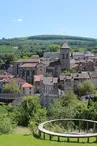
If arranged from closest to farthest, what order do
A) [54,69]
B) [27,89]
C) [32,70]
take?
[27,89]
[54,69]
[32,70]

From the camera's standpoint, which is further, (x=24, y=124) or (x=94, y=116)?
(x=24, y=124)

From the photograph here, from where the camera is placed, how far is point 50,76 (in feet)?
247

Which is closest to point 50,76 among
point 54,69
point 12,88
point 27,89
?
point 54,69

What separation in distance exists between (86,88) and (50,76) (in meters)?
17.5

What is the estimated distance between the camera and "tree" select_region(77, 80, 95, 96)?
194 feet

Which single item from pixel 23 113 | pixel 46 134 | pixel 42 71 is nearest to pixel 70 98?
pixel 23 113

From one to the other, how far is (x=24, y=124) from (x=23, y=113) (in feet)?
4.26

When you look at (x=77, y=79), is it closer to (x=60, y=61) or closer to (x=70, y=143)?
(x=60, y=61)

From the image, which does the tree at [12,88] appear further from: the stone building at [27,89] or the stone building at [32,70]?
the stone building at [32,70]

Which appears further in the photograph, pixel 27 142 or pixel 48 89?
pixel 48 89

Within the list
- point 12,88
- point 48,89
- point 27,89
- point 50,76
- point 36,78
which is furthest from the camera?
point 50,76

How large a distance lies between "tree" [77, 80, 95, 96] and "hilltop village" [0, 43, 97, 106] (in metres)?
2.90

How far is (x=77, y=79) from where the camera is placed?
2518 inches

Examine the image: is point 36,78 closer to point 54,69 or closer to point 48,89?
point 54,69
